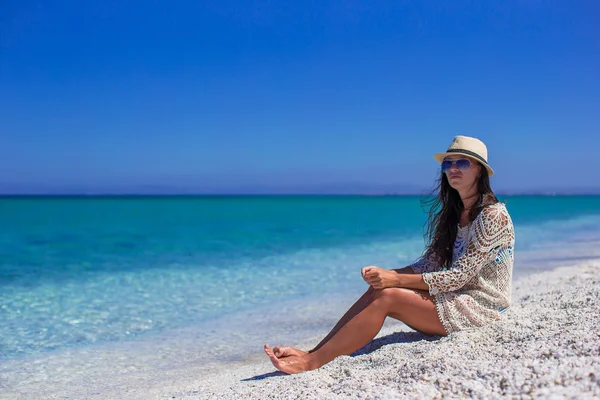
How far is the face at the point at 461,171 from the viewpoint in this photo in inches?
150

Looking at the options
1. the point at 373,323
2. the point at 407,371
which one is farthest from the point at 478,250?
the point at 407,371

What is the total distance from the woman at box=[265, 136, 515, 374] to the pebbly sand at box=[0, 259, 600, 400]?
0.45 feet

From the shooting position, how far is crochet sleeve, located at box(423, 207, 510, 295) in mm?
3621

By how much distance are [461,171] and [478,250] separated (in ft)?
1.92

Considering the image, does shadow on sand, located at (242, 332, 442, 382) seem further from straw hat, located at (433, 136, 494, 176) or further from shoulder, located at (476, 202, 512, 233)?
straw hat, located at (433, 136, 494, 176)

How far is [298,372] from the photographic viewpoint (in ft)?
12.6

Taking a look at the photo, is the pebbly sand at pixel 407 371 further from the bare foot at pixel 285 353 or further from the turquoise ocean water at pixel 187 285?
the turquoise ocean water at pixel 187 285

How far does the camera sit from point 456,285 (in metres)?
3.68

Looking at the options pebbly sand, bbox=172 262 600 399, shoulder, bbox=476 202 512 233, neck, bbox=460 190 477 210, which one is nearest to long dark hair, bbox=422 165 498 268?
neck, bbox=460 190 477 210

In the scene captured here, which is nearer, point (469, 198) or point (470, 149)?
point (470, 149)

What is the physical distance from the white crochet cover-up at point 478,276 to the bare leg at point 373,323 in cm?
10

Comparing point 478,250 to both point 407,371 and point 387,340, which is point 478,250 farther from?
point 387,340

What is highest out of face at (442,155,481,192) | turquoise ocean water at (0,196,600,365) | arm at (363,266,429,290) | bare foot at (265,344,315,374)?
face at (442,155,481,192)

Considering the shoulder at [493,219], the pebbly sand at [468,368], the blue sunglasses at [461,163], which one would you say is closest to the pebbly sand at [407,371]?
the pebbly sand at [468,368]
